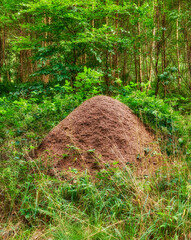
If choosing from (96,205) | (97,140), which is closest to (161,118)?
(97,140)

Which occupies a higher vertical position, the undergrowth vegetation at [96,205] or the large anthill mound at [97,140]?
the large anthill mound at [97,140]

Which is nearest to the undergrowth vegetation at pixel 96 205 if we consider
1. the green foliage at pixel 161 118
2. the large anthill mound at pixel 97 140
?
the large anthill mound at pixel 97 140

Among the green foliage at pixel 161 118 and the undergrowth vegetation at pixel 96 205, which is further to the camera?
the green foliage at pixel 161 118

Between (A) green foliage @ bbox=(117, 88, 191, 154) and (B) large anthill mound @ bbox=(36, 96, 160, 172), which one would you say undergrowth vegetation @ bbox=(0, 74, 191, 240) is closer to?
(B) large anthill mound @ bbox=(36, 96, 160, 172)

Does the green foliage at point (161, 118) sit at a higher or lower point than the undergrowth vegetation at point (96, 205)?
higher

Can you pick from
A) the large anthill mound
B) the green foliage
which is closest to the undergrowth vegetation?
the large anthill mound

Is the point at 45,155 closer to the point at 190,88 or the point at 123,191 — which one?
the point at 123,191

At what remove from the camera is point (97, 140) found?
10.9 ft

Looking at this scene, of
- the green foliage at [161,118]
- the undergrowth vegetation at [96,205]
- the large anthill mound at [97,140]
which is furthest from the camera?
the green foliage at [161,118]

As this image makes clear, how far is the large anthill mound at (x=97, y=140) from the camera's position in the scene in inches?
123

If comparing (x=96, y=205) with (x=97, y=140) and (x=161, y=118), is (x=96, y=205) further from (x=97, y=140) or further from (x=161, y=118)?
(x=161, y=118)

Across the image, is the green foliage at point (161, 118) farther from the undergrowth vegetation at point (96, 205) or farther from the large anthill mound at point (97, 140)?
the undergrowth vegetation at point (96, 205)

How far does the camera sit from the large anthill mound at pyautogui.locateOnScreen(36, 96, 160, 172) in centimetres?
312

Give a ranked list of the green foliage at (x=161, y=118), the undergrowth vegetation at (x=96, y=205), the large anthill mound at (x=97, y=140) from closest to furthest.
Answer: the undergrowth vegetation at (x=96, y=205)
the large anthill mound at (x=97, y=140)
the green foliage at (x=161, y=118)
